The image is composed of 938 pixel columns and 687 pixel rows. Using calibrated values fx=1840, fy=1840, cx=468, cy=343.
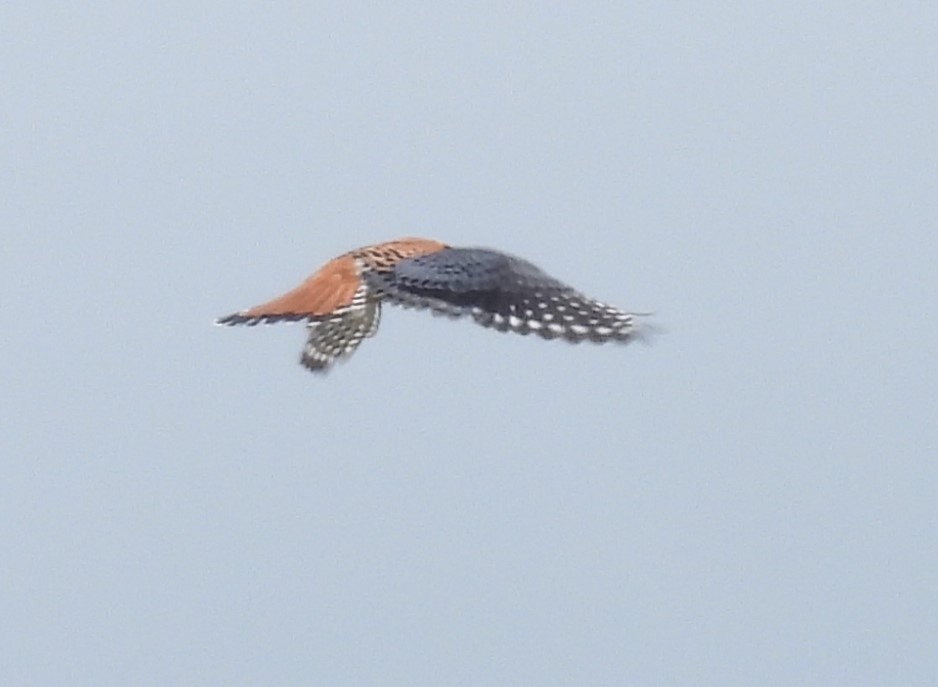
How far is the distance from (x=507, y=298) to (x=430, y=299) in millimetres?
360

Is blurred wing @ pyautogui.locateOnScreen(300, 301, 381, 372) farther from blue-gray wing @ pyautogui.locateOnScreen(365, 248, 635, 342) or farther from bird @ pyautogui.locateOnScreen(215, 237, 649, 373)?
blue-gray wing @ pyautogui.locateOnScreen(365, 248, 635, 342)

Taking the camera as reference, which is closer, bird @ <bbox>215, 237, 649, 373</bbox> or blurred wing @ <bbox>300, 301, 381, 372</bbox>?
bird @ <bbox>215, 237, 649, 373</bbox>

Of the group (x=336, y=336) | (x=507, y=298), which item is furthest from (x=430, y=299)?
(x=336, y=336)

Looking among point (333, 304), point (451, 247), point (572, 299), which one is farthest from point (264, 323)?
point (572, 299)

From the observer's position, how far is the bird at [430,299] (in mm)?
8125

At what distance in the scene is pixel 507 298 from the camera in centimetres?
826

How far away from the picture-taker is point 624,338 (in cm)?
785

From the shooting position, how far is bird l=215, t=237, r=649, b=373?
8125 millimetres

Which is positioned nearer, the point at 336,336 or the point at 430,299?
the point at 430,299

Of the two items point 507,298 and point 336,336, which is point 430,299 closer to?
point 507,298

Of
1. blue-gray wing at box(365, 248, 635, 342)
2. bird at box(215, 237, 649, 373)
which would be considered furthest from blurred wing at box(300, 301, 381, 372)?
blue-gray wing at box(365, 248, 635, 342)

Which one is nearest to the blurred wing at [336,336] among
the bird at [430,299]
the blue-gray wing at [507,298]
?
the bird at [430,299]

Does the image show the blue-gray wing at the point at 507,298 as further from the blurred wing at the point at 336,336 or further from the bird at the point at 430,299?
the blurred wing at the point at 336,336

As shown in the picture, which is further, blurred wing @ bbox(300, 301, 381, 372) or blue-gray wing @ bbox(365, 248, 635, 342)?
blurred wing @ bbox(300, 301, 381, 372)
